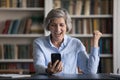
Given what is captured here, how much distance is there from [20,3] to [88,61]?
193 cm

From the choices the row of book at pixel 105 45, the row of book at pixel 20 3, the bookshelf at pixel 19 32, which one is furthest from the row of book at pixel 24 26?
the row of book at pixel 105 45

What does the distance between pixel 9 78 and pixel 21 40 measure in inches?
98.7

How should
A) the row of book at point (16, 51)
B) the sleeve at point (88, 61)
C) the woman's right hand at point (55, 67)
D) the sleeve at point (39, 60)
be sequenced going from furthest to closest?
the row of book at point (16, 51), the sleeve at point (88, 61), the sleeve at point (39, 60), the woman's right hand at point (55, 67)

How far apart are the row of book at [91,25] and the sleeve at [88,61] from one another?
5.43 ft

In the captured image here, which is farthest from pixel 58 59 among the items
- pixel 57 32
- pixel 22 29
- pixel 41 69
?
pixel 22 29

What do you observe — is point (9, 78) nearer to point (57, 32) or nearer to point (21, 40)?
point (57, 32)

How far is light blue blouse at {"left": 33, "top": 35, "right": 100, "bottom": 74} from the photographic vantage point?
2.21 metres

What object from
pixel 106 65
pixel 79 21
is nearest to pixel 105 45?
pixel 106 65

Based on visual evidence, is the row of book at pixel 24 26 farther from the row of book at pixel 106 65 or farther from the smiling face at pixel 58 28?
the smiling face at pixel 58 28

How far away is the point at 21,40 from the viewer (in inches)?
160

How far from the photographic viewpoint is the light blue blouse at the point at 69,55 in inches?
86.8

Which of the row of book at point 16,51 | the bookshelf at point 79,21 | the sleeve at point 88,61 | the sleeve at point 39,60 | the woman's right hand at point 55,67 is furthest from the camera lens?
the row of book at point 16,51

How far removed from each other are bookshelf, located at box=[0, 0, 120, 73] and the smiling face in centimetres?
155

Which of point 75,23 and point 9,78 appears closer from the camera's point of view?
point 9,78
